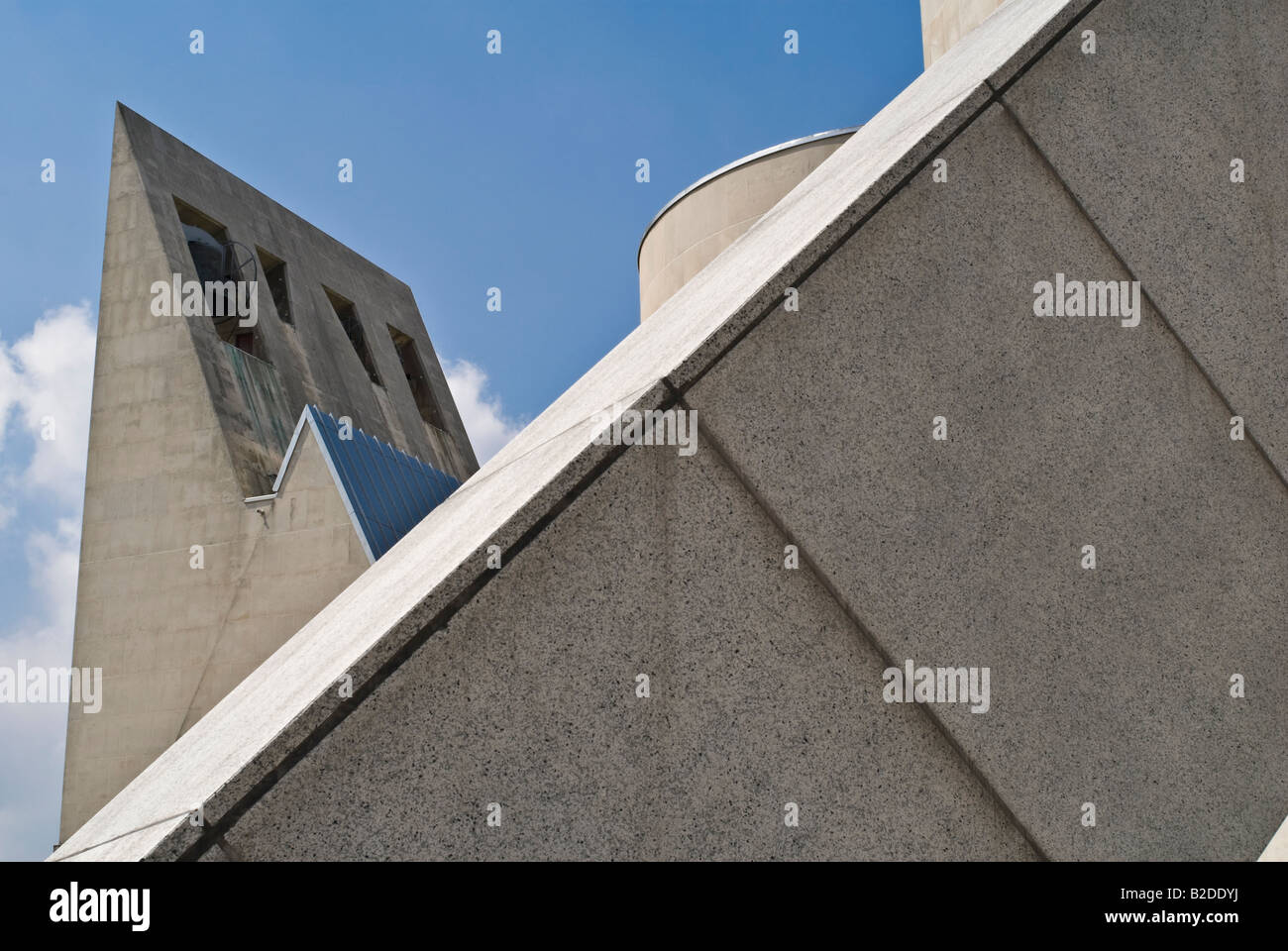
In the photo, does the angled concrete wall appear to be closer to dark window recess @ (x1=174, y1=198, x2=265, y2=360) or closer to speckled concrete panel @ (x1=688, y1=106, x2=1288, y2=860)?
speckled concrete panel @ (x1=688, y1=106, x2=1288, y2=860)

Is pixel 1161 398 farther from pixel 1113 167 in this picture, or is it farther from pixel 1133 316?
pixel 1113 167

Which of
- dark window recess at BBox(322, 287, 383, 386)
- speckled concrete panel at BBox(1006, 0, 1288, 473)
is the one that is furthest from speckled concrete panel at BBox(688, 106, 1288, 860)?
dark window recess at BBox(322, 287, 383, 386)

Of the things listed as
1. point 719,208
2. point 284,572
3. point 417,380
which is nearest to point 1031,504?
point 719,208

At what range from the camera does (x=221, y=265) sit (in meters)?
27.0

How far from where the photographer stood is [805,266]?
4.06 m

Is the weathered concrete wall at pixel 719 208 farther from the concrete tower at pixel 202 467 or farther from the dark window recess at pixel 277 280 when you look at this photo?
the dark window recess at pixel 277 280

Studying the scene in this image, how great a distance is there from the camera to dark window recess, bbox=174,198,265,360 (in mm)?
25703

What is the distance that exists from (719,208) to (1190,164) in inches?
388

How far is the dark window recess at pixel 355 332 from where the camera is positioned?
31.3m

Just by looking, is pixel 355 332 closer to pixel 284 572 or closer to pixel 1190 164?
pixel 284 572

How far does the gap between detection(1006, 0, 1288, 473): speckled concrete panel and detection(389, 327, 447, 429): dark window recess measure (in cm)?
3010

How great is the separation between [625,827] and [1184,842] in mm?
2210

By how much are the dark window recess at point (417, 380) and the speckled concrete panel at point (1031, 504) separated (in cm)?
3077

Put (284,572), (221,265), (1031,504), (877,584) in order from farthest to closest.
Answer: (221,265), (284,572), (1031,504), (877,584)
